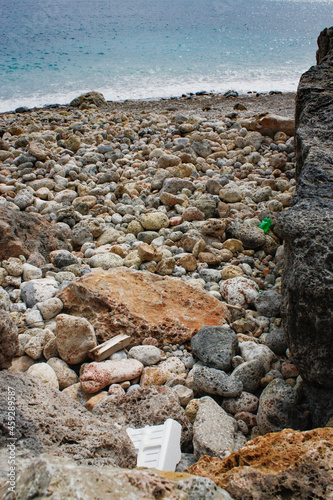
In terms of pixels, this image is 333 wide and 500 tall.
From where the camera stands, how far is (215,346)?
2.17m

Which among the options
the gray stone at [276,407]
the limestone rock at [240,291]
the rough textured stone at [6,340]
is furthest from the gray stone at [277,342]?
the rough textured stone at [6,340]

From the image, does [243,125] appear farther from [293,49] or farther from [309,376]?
[293,49]

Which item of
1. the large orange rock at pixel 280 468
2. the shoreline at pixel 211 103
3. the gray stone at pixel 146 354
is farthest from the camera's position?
the shoreline at pixel 211 103

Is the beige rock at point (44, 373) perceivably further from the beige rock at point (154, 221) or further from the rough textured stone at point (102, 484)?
the beige rock at point (154, 221)

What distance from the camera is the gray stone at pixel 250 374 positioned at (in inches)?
77.2

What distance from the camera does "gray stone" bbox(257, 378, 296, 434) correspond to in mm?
1668

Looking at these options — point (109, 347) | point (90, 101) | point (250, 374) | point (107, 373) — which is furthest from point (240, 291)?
point (90, 101)

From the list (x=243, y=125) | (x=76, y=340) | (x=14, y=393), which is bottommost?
(x=76, y=340)

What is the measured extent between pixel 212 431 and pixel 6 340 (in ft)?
3.70

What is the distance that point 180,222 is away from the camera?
3924 millimetres

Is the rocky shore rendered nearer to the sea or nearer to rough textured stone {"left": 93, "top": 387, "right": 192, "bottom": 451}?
rough textured stone {"left": 93, "top": 387, "right": 192, "bottom": 451}

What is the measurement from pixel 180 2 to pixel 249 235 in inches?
1997

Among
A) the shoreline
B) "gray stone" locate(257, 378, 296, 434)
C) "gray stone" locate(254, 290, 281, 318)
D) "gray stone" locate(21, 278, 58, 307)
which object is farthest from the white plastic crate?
the shoreline

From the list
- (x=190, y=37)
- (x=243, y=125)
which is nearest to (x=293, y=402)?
(x=243, y=125)
